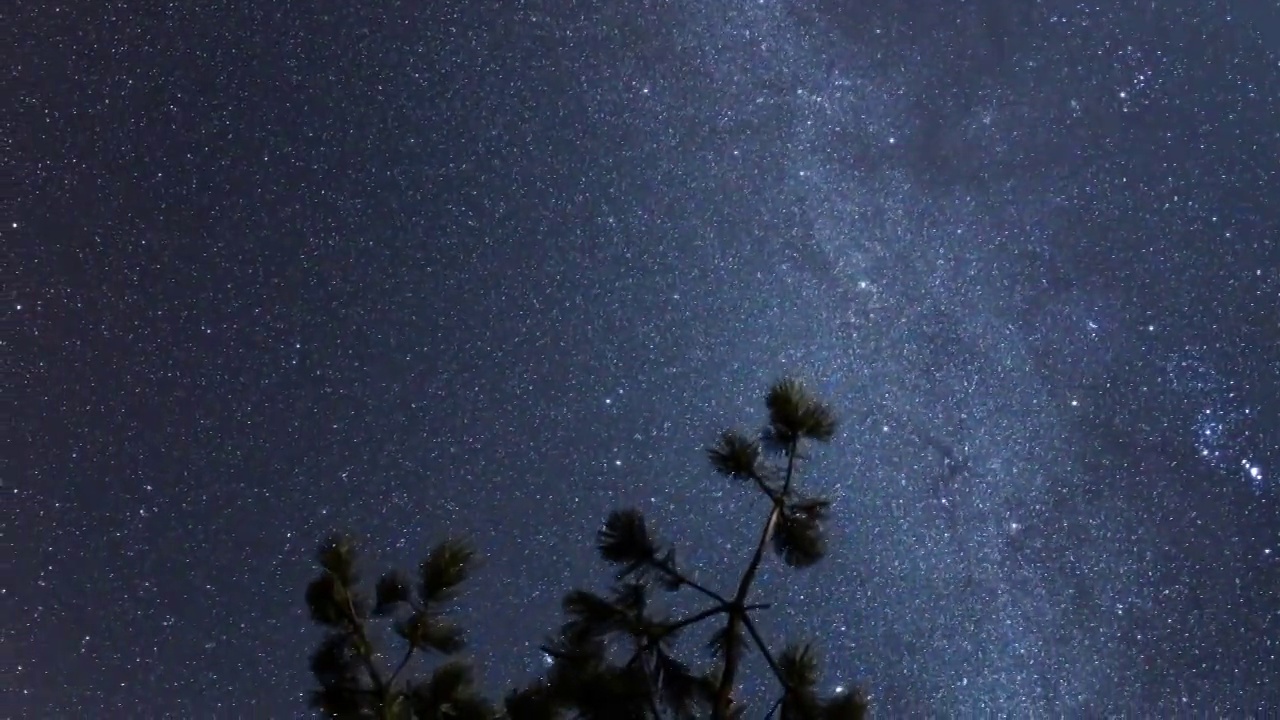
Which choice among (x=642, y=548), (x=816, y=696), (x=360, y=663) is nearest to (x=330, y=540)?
(x=360, y=663)

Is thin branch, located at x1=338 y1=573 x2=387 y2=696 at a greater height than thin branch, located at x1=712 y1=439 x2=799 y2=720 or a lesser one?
greater

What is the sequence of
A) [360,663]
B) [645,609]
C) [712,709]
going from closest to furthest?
[712,709], [645,609], [360,663]

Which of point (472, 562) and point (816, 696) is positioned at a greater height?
point (472, 562)

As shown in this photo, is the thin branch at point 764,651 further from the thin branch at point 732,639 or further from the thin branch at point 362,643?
the thin branch at point 362,643

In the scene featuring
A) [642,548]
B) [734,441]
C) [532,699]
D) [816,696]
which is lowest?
[816,696]

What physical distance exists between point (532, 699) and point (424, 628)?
67 cm

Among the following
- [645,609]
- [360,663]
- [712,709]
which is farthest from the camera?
[360,663]

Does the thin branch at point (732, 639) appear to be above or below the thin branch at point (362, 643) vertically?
below

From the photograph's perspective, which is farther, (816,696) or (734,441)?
(734,441)

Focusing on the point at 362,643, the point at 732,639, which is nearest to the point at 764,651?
the point at 732,639

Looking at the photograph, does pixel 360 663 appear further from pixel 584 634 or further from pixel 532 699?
pixel 584 634

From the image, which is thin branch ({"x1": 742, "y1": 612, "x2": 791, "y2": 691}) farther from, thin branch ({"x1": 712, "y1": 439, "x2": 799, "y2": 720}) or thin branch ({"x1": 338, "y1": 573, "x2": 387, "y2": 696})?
thin branch ({"x1": 338, "y1": 573, "x2": 387, "y2": 696})

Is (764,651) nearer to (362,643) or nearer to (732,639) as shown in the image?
(732,639)

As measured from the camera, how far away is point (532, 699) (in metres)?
5.30
